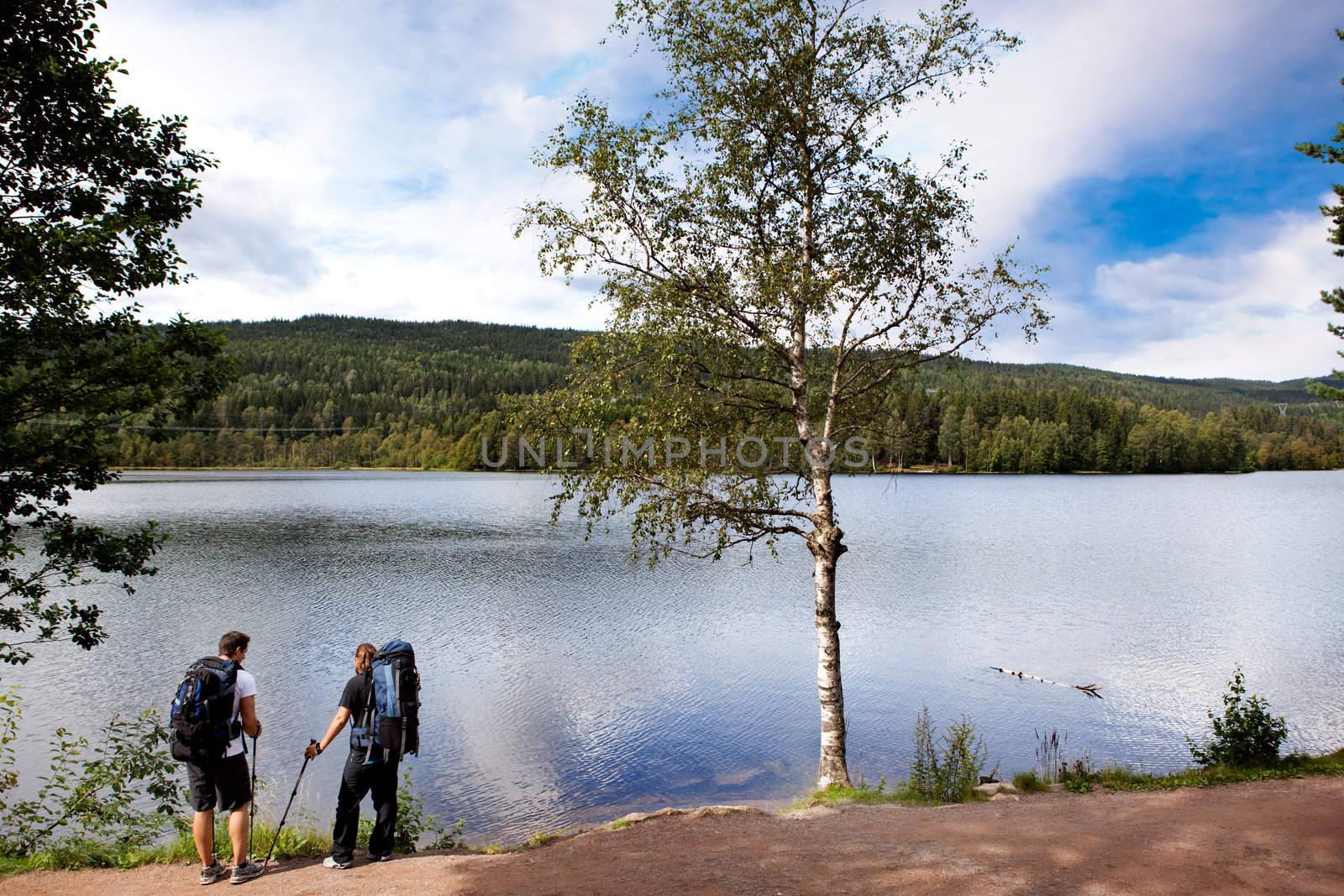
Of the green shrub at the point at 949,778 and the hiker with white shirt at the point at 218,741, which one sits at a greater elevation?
the hiker with white shirt at the point at 218,741

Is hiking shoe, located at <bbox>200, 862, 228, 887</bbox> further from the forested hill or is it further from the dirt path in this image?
the forested hill

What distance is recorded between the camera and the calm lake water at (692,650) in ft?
49.3

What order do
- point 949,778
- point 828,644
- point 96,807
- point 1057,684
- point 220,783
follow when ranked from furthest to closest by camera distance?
point 1057,684
point 828,644
point 949,778
point 96,807
point 220,783

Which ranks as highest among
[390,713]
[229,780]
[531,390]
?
[531,390]

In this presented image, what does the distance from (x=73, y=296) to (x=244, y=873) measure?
20.1 ft

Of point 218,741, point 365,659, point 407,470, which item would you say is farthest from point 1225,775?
point 407,470

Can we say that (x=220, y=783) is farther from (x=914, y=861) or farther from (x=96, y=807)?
(x=914, y=861)

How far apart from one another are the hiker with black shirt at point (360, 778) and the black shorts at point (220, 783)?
2.06 feet

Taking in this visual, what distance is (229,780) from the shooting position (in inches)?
295

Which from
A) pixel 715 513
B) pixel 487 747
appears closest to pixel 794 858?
pixel 715 513

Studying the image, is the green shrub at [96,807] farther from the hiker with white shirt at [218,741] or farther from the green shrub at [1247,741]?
the green shrub at [1247,741]

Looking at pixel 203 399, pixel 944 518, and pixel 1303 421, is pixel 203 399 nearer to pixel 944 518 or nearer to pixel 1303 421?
pixel 944 518

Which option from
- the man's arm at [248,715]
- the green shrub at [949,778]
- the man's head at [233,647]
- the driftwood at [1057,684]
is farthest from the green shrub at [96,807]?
the driftwood at [1057,684]

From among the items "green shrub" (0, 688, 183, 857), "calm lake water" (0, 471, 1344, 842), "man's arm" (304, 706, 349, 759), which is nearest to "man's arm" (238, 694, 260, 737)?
"man's arm" (304, 706, 349, 759)
